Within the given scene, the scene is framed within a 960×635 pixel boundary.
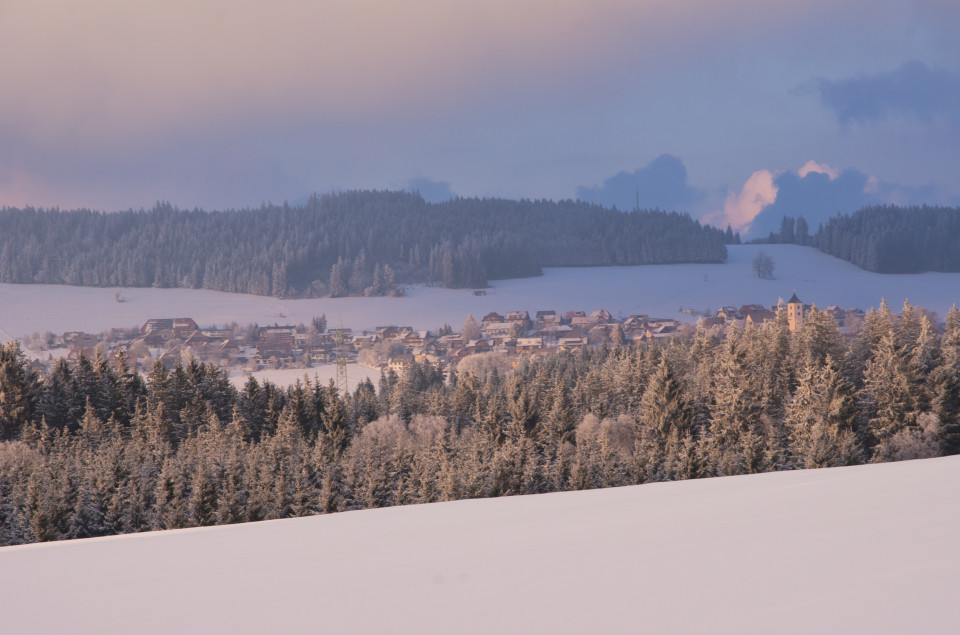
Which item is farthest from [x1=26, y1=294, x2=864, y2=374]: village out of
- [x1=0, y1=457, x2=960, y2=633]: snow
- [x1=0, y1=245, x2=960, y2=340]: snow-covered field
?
[x1=0, y1=457, x2=960, y2=633]: snow

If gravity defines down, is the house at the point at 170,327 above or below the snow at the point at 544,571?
below

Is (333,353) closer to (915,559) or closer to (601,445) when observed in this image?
(601,445)

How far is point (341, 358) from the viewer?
13438 centimetres

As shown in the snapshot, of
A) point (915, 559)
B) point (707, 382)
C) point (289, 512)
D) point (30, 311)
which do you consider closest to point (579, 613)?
point (915, 559)

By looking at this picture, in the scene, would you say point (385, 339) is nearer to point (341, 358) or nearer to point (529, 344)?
point (341, 358)

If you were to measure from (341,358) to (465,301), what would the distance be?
59247 millimetres

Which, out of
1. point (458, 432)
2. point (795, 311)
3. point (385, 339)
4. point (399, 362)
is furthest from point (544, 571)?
point (795, 311)

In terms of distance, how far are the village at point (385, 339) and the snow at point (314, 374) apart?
2.49 meters

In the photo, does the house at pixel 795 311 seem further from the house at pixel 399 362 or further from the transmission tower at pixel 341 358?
the transmission tower at pixel 341 358

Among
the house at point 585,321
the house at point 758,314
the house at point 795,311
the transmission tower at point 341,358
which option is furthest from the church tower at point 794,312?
the transmission tower at point 341,358

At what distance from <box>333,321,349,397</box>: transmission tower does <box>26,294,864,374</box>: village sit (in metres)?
0.62

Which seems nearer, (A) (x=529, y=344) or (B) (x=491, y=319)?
(A) (x=529, y=344)

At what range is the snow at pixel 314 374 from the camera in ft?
399

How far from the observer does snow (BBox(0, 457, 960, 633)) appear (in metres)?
Answer: 5.83
